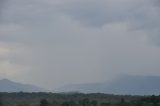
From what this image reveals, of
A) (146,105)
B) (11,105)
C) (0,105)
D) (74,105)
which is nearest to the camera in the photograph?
(0,105)

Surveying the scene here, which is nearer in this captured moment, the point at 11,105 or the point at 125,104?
the point at 125,104

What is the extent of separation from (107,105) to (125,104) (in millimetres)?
6240

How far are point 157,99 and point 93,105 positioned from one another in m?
19.0

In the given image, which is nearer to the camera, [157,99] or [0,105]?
[0,105]

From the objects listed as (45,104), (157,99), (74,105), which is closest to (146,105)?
(157,99)

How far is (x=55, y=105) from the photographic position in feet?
498

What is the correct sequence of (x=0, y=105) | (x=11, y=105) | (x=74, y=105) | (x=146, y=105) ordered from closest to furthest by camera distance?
(x=0, y=105), (x=146, y=105), (x=74, y=105), (x=11, y=105)

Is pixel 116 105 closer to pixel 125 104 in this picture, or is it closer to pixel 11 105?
pixel 125 104

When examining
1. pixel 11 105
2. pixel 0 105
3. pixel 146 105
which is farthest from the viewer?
pixel 11 105

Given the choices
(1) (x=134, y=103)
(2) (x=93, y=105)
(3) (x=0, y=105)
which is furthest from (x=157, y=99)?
(3) (x=0, y=105)

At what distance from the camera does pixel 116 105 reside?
149 meters

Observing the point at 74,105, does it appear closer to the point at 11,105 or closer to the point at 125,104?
the point at 125,104

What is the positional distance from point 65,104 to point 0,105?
90.8ft

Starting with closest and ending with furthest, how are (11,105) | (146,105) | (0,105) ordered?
(0,105), (146,105), (11,105)
